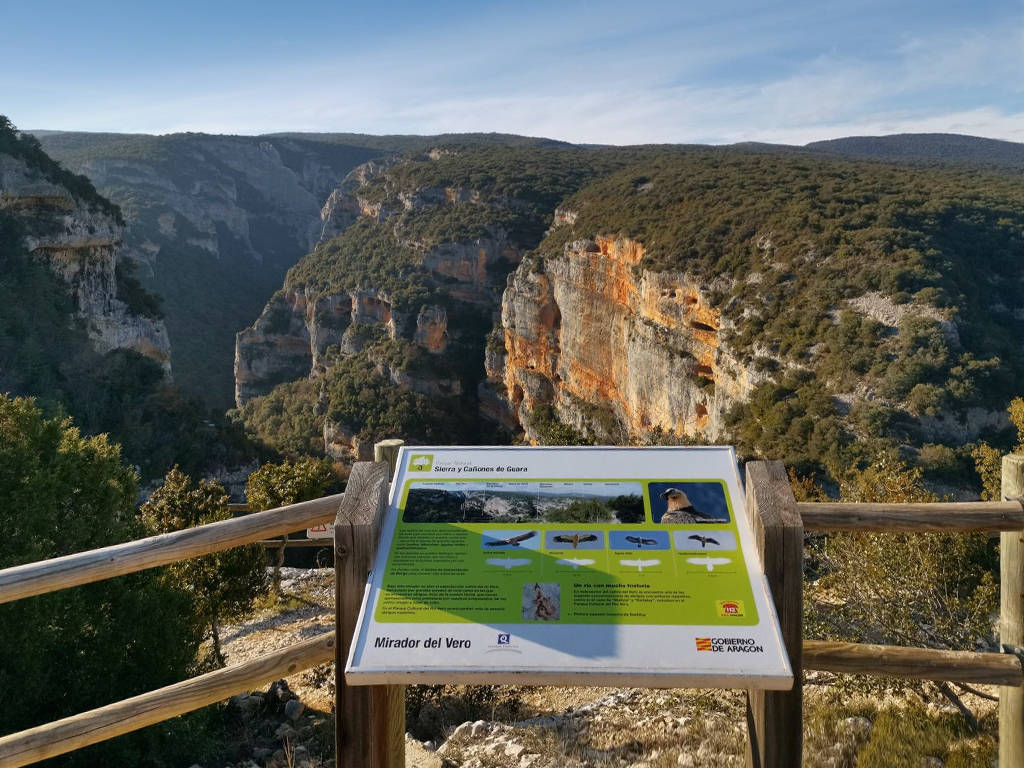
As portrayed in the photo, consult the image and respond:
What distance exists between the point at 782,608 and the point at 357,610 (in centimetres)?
134

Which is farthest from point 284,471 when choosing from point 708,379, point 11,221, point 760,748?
point 11,221

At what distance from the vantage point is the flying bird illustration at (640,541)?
213 centimetres

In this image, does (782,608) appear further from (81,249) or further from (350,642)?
(81,249)

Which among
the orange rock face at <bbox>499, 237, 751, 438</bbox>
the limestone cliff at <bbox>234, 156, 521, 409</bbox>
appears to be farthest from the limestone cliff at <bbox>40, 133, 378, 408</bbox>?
the orange rock face at <bbox>499, 237, 751, 438</bbox>

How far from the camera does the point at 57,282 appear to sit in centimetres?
3083

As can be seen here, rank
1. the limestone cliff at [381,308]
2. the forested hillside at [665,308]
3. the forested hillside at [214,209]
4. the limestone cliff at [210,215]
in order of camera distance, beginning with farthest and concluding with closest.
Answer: the forested hillside at [214,209] → the limestone cliff at [210,215] → the limestone cliff at [381,308] → the forested hillside at [665,308]

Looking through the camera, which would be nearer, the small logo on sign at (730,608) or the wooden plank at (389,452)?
the small logo on sign at (730,608)

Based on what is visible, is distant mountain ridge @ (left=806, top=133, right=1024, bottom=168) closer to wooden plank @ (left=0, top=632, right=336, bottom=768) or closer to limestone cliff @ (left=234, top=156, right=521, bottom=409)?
limestone cliff @ (left=234, top=156, right=521, bottom=409)

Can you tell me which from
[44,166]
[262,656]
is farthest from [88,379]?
[262,656]

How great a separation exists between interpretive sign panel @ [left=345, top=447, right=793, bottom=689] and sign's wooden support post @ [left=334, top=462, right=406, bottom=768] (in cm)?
8

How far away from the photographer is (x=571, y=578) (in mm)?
2074

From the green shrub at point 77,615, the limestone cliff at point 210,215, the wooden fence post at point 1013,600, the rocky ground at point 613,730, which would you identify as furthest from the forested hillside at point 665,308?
the green shrub at point 77,615

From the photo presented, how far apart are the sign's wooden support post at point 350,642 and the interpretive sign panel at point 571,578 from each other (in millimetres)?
75

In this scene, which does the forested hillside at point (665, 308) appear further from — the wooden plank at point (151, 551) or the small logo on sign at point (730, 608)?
the wooden plank at point (151, 551)
